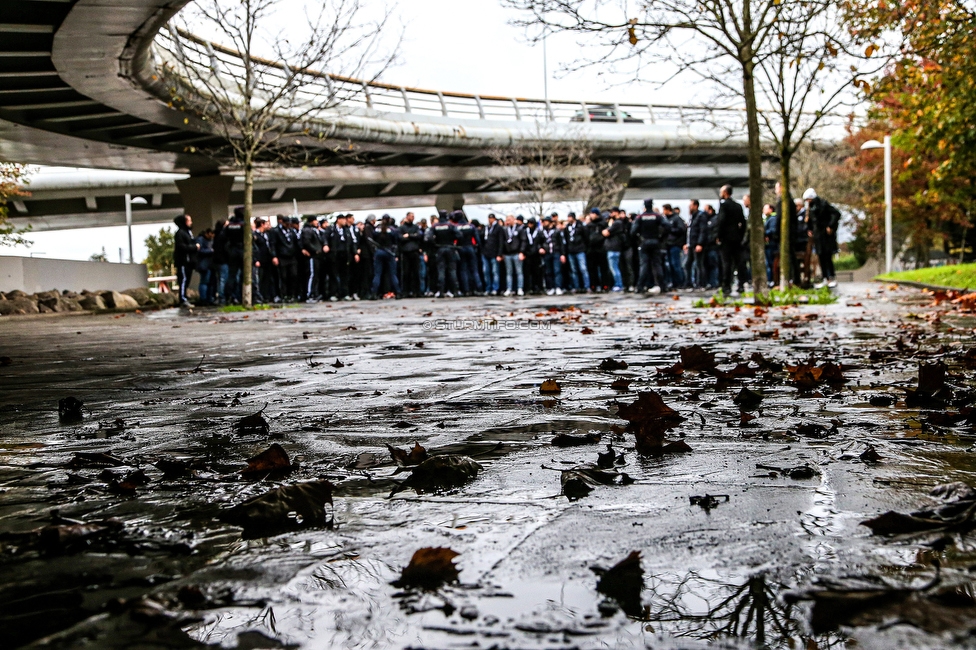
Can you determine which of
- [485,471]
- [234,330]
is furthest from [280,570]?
[234,330]

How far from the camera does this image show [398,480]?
2.65m

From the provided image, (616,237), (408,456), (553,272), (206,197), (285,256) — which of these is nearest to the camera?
(408,456)

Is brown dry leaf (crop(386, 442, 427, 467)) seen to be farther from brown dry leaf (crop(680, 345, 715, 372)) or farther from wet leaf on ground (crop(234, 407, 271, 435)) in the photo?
brown dry leaf (crop(680, 345, 715, 372))

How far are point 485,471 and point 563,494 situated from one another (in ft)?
1.20

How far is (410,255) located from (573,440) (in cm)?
2447

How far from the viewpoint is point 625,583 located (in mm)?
1722

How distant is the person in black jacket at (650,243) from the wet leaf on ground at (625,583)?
2174 cm

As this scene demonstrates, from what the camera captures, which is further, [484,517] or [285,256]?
[285,256]

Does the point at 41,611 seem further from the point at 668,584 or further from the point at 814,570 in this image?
the point at 814,570

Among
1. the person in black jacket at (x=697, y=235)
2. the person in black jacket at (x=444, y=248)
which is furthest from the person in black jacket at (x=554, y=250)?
the person in black jacket at (x=697, y=235)

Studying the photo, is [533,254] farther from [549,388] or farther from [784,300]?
[549,388]

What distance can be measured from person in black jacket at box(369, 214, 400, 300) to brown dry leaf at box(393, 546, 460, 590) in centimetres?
2476

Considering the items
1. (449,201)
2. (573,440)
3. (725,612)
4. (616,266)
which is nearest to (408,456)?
(573,440)

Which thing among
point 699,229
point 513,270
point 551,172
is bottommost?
point 513,270
